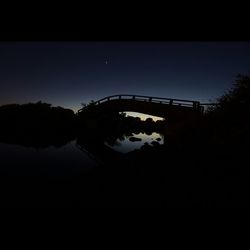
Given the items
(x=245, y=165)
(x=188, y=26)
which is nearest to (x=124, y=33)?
(x=188, y=26)

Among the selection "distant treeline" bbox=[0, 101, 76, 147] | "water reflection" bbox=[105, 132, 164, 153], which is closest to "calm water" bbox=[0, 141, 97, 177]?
"water reflection" bbox=[105, 132, 164, 153]

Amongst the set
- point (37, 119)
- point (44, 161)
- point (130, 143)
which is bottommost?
point (44, 161)

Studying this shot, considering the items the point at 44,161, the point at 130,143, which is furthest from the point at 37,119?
the point at 44,161

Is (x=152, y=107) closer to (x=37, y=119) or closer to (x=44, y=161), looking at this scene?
(x=44, y=161)

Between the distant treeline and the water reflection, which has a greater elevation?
the distant treeline

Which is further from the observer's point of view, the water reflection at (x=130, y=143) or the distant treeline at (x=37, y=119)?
the distant treeline at (x=37, y=119)

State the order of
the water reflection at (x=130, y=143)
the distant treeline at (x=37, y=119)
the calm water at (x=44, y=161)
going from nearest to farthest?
the calm water at (x=44, y=161)
the water reflection at (x=130, y=143)
the distant treeline at (x=37, y=119)

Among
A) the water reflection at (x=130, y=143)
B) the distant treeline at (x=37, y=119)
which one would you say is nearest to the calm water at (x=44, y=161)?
the water reflection at (x=130, y=143)

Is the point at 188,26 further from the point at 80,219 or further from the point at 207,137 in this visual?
the point at 207,137

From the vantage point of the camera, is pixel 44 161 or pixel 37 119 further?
pixel 37 119

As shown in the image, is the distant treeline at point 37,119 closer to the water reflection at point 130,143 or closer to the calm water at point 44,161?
the water reflection at point 130,143

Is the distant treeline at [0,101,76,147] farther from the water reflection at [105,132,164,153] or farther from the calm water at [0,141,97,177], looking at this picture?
the calm water at [0,141,97,177]

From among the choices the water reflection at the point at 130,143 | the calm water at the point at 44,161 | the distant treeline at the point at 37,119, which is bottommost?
the calm water at the point at 44,161

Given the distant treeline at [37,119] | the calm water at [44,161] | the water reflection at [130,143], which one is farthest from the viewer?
the distant treeline at [37,119]
